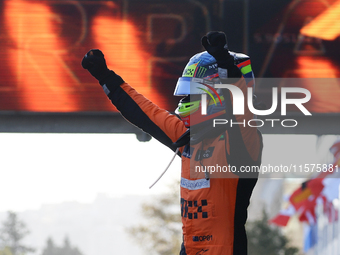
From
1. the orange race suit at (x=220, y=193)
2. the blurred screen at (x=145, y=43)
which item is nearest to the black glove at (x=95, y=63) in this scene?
the orange race suit at (x=220, y=193)

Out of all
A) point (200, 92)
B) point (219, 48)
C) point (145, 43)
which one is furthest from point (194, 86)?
point (145, 43)

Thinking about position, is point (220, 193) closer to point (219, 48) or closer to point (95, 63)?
point (219, 48)

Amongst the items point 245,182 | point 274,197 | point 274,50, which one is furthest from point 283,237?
point 274,197

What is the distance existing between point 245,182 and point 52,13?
301cm

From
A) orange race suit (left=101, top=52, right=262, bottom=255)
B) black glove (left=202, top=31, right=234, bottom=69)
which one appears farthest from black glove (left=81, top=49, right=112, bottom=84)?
black glove (left=202, top=31, right=234, bottom=69)

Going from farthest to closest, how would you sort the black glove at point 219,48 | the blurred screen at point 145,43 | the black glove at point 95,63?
the blurred screen at point 145,43, the black glove at point 95,63, the black glove at point 219,48

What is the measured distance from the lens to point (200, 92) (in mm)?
1859

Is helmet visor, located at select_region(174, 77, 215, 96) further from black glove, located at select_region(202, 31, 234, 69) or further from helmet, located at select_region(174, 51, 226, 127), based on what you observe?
black glove, located at select_region(202, 31, 234, 69)

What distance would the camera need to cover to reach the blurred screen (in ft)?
13.5

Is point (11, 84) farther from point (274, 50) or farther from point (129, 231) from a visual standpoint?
point (129, 231)

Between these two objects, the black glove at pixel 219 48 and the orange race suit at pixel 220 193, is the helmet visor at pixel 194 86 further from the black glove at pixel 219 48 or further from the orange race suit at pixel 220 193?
the black glove at pixel 219 48

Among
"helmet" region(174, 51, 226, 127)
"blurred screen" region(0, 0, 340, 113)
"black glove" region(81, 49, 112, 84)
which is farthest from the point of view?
"blurred screen" region(0, 0, 340, 113)

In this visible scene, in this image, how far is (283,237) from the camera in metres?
10.8

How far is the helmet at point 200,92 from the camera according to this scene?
1839 mm
